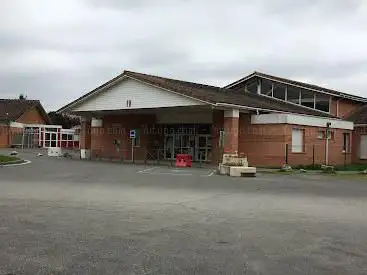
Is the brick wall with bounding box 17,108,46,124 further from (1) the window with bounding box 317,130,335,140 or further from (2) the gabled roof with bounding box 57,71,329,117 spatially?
(1) the window with bounding box 317,130,335,140

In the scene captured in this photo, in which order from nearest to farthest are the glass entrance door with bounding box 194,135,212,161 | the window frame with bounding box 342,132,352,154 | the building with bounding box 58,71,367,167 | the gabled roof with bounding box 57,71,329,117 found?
the gabled roof with bounding box 57,71,329,117 → the building with bounding box 58,71,367,167 → the glass entrance door with bounding box 194,135,212,161 → the window frame with bounding box 342,132,352,154

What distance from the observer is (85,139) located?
142ft

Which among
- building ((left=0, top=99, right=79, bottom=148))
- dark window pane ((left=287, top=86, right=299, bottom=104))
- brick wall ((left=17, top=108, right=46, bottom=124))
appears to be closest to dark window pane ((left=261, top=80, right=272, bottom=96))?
dark window pane ((left=287, top=86, right=299, bottom=104))

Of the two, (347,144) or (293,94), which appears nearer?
(347,144)

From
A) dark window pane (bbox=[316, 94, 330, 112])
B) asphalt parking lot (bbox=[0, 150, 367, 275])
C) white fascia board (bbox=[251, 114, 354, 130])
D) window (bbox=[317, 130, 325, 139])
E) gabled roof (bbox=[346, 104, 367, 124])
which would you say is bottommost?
asphalt parking lot (bbox=[0, 150, 367, 275])

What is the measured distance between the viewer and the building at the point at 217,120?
1255 inches

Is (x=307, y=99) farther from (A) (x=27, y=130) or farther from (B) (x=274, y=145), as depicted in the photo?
(A) (x=27, y=130)

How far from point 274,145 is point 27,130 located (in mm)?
39178

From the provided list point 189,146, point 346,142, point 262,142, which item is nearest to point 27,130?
point 189,146

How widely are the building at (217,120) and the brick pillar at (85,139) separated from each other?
81mm

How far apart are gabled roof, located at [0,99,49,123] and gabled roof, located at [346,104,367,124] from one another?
124ft

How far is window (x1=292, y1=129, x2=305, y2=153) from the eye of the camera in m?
32.5

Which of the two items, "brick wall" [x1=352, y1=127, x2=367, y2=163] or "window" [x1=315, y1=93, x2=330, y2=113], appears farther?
"window" [x1=315, y1=93, x2=330, y2=113]

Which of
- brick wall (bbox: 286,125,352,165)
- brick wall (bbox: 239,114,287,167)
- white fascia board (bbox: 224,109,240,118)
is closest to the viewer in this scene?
white fascia board (bbox: 224,109,240,118)
